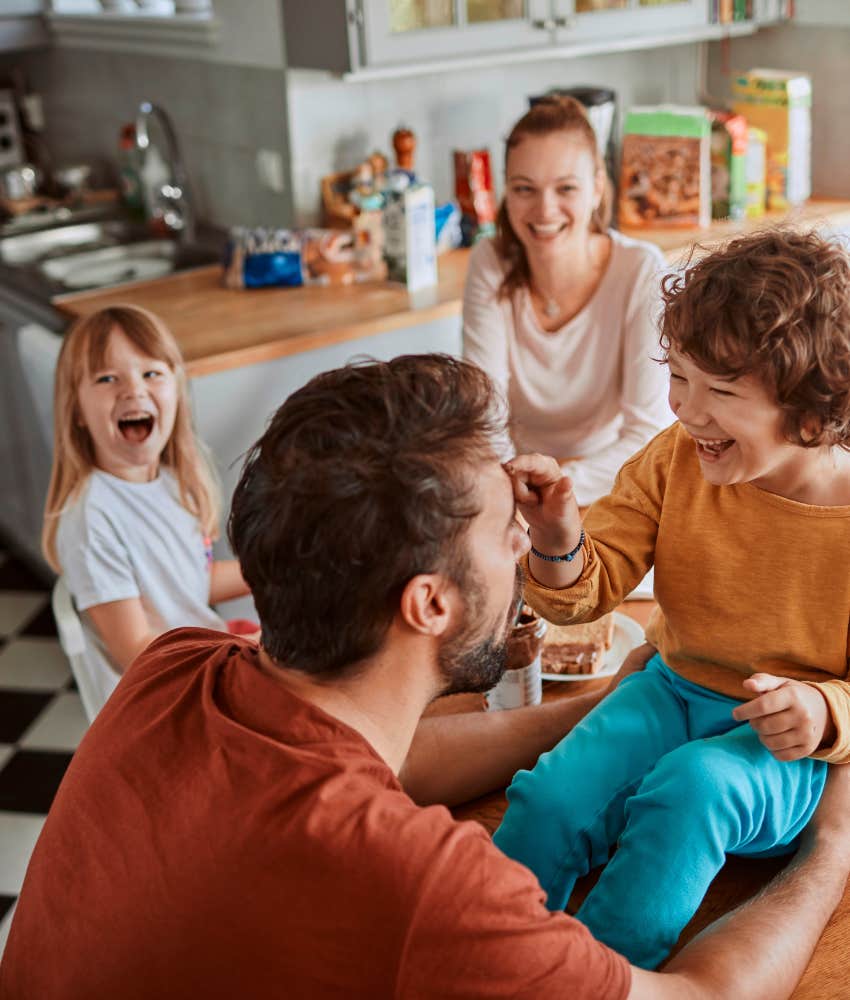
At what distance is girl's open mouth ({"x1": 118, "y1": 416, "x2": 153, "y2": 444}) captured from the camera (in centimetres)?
185

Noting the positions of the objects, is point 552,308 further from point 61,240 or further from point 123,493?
point 61,240

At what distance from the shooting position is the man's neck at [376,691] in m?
0.94

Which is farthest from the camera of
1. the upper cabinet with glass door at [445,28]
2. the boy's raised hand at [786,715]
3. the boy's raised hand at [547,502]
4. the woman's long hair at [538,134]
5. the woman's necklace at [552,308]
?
the upper cabinet with glass door at [445,28]

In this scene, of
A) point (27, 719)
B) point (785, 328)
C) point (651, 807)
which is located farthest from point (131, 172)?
point (651, 807)

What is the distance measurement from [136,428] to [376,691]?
106 centimetres

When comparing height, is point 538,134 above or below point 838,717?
above

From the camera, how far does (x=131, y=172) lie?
3.46 meters

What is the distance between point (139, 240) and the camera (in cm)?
331

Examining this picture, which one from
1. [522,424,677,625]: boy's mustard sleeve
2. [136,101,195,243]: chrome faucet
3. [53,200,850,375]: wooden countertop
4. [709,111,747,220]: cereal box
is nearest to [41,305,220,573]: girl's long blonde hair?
[53,200,850,375]: wooden countertop

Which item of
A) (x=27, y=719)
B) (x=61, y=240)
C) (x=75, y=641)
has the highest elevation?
(x=61, y=240)

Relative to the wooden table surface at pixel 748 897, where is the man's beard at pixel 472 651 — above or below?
above

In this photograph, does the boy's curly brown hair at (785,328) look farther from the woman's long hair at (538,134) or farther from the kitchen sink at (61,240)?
the kitchen sink at (61,240)

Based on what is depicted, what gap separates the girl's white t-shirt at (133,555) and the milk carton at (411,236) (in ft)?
3.42

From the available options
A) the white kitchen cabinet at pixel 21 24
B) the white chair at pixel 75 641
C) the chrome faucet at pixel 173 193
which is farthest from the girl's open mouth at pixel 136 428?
the white kitchen cabinet at pixel 21 24
